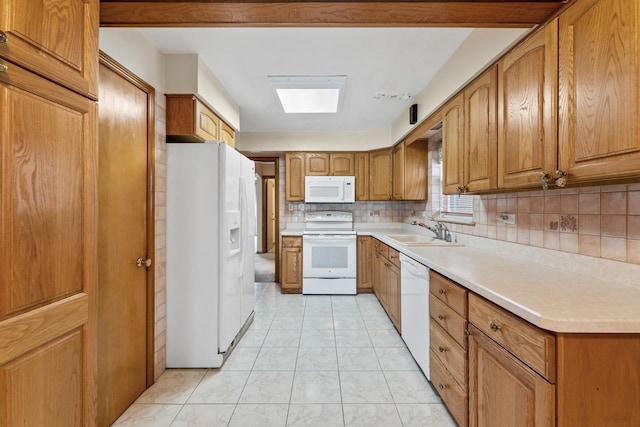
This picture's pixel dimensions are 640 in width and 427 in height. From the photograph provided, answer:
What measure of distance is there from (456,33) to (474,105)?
1.60 feet

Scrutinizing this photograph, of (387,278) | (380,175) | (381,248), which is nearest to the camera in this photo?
(387,278)

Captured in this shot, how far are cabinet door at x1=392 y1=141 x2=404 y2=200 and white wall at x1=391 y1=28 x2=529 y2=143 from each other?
2.72 ft

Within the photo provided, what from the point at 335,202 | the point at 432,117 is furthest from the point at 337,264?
the point at 432,117

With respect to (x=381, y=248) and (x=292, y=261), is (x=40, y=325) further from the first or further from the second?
(x=292, y=261)

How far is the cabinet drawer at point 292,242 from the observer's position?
4152 mm

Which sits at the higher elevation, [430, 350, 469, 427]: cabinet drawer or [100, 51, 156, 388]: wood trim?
[100, 51, 156, 388]: wood trim

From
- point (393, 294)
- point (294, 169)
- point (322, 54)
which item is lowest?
point (393, 294)

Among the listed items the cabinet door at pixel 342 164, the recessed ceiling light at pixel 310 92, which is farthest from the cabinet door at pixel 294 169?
the recessed ceiling light at pixel 310 92

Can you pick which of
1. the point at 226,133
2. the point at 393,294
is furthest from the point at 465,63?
the point at 226,133

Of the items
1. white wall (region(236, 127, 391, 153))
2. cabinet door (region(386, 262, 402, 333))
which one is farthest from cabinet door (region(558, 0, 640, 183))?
white wall (region(236, 127, 391, 153))

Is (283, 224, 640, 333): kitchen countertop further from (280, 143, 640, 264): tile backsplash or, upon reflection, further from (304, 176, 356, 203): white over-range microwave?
(304, 176, 356, 203): white over-range microwave

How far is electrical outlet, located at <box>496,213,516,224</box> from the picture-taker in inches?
76.9

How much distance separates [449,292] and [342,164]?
9.89 feet

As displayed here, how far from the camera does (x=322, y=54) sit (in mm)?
2184
